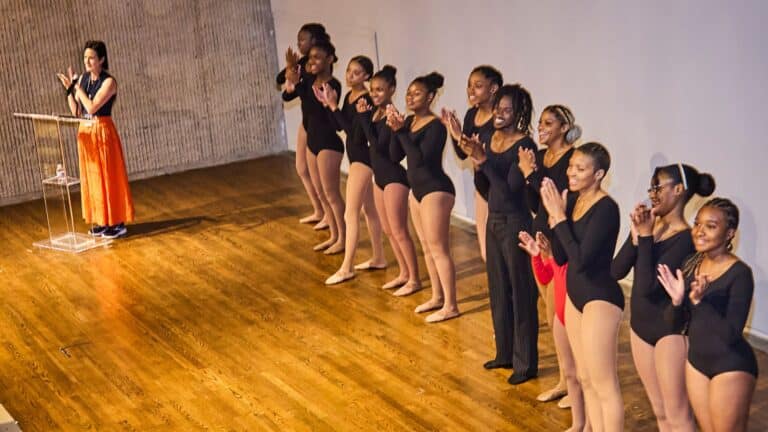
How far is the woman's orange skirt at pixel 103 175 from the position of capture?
28.3 ft

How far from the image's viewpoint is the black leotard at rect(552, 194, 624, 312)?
470 cm

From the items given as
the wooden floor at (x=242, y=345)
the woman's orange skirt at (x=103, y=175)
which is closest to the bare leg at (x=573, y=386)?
the wooden floor at (x=242, y=345)

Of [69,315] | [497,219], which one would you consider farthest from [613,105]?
[69,315]

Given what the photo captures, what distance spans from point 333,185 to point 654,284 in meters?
3.78

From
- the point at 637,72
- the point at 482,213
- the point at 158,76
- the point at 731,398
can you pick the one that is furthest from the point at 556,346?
the point at 158,76

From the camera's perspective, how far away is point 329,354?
20.9 ft

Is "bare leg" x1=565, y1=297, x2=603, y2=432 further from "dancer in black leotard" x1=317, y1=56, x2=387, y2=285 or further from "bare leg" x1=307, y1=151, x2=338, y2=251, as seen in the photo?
"bare leg" x1=307, y1=151, x2=338, y2=251

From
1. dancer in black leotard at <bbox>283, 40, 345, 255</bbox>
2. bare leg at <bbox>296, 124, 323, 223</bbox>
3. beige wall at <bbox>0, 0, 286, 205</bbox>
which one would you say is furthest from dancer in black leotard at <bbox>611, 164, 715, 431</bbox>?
beige wall at <bbox>0, 0, 286, 205</bbox>

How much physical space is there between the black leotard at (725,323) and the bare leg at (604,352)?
1.60 ft

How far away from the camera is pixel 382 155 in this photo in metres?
6.78

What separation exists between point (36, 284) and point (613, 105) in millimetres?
4094

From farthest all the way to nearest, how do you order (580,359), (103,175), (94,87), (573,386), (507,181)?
(103,175) → (94,87) → (507,181) → (573,386) → (580,359)

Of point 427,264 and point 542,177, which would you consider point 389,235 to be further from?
point 542,177

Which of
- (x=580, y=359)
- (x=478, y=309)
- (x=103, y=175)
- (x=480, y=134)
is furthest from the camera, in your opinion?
(x=103, y=175)
